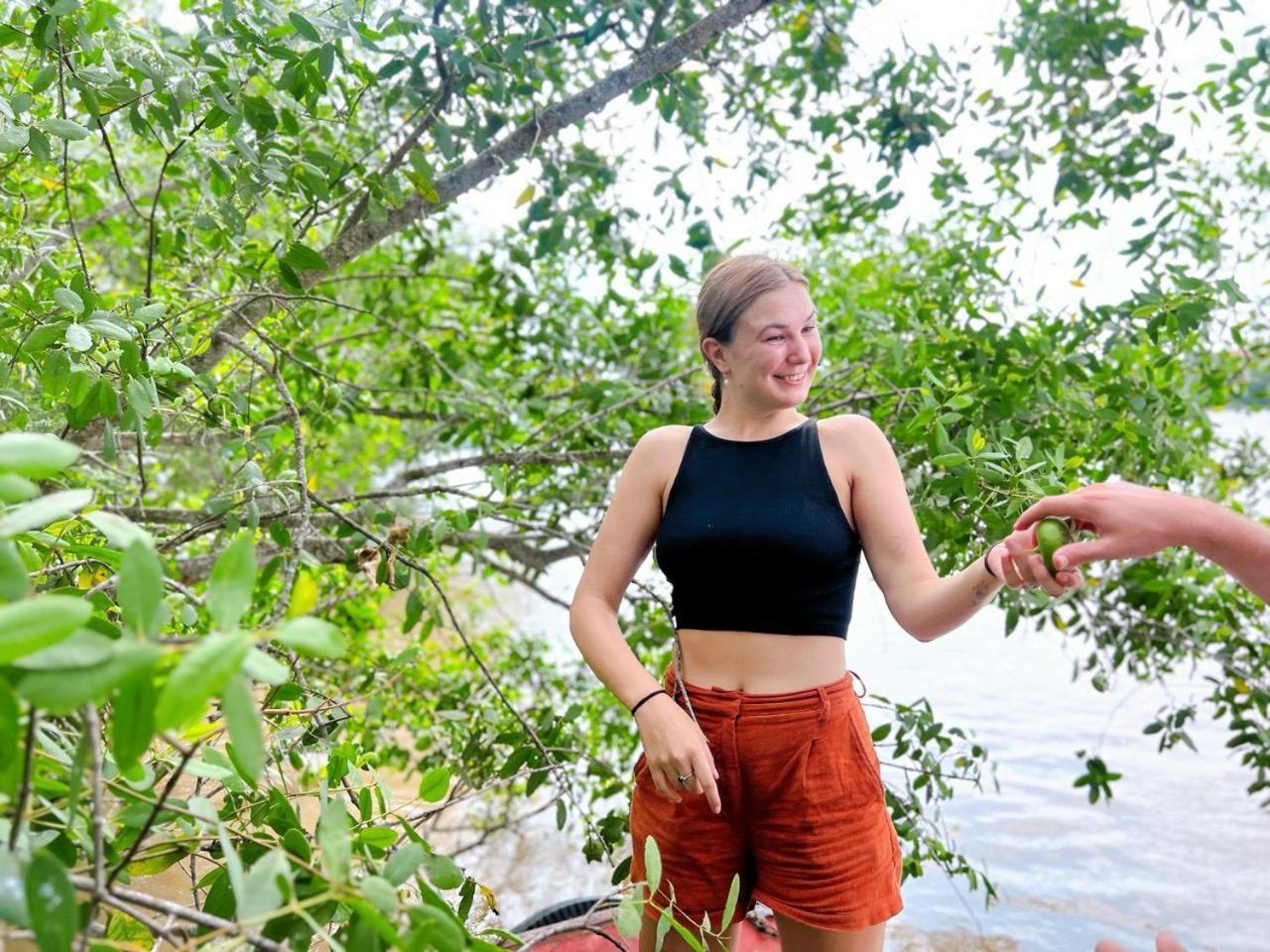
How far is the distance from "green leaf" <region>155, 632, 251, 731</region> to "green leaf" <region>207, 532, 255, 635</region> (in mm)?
49

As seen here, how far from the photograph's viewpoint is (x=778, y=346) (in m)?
1.75

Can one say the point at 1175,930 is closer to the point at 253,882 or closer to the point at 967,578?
the point at 967,578

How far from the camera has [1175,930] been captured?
5.12 m

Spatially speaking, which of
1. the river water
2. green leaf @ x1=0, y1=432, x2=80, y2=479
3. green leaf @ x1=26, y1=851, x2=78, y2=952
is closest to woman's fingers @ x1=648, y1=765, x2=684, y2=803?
green leaf @ x1=26, y1=851, x2=78, y2=952

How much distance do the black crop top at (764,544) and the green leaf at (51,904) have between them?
1220 mm

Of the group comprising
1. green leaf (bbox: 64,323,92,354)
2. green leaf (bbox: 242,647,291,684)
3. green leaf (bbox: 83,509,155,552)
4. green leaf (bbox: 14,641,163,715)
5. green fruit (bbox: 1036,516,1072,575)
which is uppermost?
green leaf (bbox: 64,323,92,354)

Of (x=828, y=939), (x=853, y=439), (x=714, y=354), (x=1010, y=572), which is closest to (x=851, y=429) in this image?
(x=853, y=439)

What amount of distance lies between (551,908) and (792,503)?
6.38ft

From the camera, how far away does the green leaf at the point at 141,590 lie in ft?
1.89

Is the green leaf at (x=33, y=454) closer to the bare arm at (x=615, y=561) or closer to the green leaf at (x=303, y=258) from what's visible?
the bare arm at (x=615, y=561)

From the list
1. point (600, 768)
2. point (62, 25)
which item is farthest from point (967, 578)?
point (62, 25)

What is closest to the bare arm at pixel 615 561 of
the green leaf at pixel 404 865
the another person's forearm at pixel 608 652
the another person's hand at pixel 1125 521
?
the another person's forearm at pixel 608 652

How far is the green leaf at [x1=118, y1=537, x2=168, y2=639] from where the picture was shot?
58 cm

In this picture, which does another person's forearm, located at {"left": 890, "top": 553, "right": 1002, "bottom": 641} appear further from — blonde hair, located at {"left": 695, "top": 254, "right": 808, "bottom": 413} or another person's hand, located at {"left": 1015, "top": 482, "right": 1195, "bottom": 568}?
blonde hair, located at {"left": 695, "top": 254, "right": 808, "bottom": 413}
